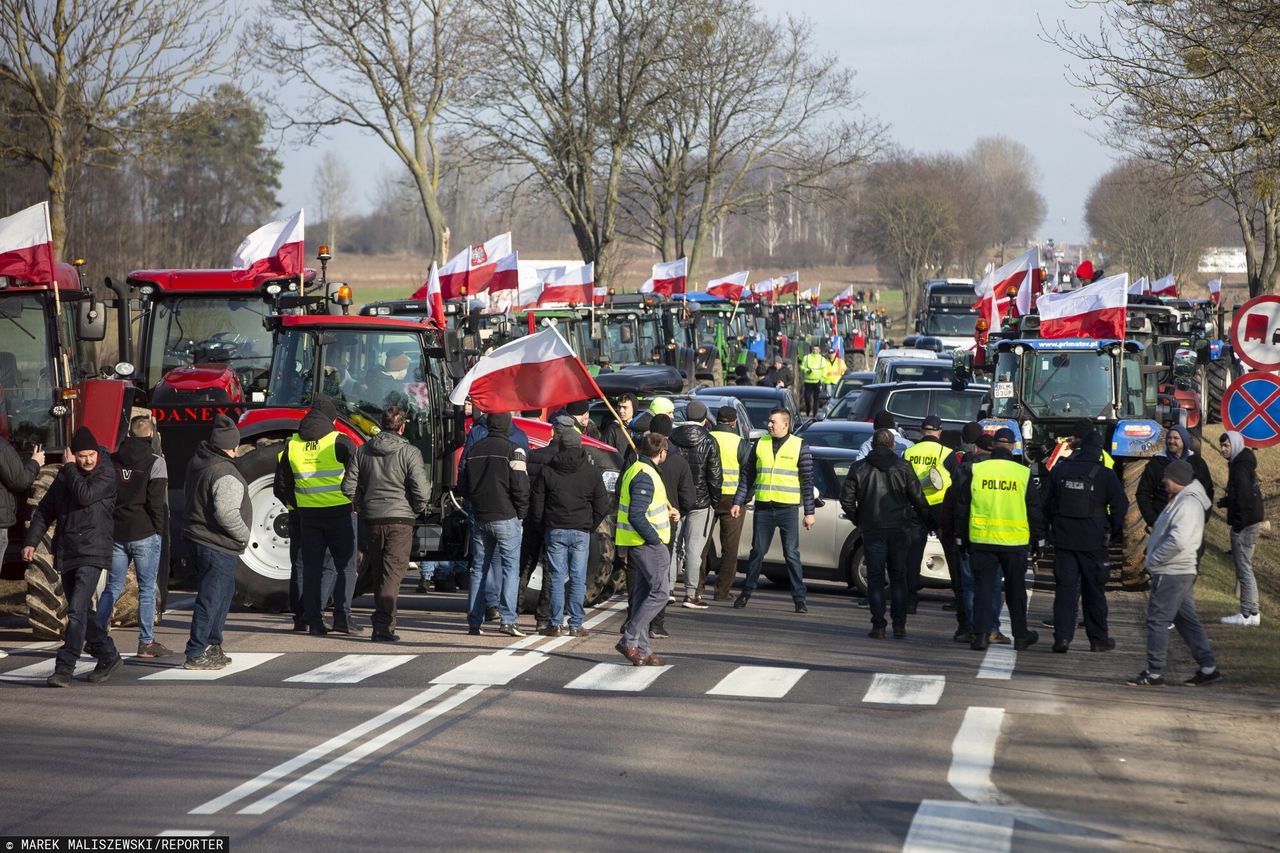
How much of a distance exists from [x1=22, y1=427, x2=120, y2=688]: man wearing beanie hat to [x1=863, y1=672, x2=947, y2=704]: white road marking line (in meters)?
5.42

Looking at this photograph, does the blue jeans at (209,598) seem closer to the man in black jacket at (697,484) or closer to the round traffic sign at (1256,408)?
the man in black jacket at (697,484)

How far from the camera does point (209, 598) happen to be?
12.3 meters

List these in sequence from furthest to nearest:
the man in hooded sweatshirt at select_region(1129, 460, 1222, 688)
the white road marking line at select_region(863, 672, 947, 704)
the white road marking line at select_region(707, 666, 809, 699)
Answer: the man in hooded sweatshirt at select_region(1129, 460, 1222, 688) → the white road marking line at select_region(707, 666, 809, 699) → the white road marking line at select_region(863, 672, 947, 704)

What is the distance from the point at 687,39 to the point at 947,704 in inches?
1482

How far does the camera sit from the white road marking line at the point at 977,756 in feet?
28.4

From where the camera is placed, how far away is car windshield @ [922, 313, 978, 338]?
1943 inches

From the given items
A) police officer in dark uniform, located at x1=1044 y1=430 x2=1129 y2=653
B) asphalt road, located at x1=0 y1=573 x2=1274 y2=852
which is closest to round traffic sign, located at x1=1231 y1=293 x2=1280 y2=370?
police officer in dark uniform, located at x1=1044 y1=430 x2=1129 y2=653

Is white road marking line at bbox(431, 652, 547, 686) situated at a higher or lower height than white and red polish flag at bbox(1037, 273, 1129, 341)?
lower

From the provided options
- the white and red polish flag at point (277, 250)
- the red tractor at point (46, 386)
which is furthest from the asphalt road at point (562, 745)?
the white and red polish flag at point (277, 250)

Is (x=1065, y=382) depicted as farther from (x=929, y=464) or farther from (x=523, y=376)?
(x=523, y=376)

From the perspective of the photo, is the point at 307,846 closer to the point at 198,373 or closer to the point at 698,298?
the point at 198,373

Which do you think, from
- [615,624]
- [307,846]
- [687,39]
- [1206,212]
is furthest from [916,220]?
[307,846]

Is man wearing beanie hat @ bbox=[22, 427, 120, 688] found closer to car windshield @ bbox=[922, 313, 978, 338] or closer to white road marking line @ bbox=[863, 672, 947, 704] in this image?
white road marking line @ bbox=[863, 672, 947, 704]

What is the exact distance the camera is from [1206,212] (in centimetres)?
7819
